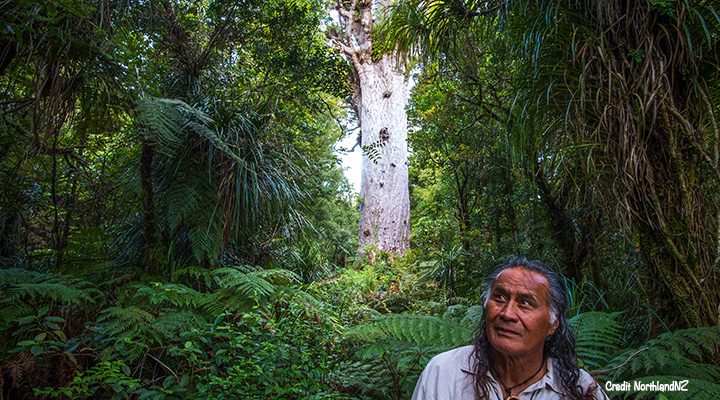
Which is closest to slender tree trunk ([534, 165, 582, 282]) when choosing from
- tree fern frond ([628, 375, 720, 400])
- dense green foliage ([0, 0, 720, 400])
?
dense green foliage ([0, 0, 720, 400])

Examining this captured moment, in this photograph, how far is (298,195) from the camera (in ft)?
15.2

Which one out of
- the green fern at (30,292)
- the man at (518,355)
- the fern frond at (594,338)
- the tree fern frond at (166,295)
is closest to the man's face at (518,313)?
the man at (518,355)

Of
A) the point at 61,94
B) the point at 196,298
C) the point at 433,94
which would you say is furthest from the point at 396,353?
the point at 433,94

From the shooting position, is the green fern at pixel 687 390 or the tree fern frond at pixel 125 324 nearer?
the green fern at pixel 687 390

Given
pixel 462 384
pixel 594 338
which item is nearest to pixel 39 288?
pixel 462 384

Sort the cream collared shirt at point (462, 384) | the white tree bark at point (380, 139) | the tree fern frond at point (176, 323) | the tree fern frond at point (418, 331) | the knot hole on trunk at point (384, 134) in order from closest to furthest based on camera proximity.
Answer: the cream collared shirt at point (462, 384) < the tree fern frond at point (418, 331) < the tree fern frond at point (176, 323) < the white tree bark at point (380, 139) < the knot hole on trunk at point (384, 134)

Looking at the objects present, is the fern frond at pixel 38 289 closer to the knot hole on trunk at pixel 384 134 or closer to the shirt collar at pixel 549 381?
the shirt collar at pixel 549 381

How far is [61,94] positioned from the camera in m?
2.76

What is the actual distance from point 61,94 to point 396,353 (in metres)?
2.56

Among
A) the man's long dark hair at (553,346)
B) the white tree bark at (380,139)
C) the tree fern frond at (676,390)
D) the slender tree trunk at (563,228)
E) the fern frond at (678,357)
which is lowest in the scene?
the tree fern frond at (676,390)

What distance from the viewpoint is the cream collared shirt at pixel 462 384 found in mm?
1392

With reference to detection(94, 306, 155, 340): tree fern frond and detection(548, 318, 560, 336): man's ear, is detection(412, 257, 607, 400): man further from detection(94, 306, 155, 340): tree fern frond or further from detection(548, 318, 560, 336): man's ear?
detection(94, 306, 155, 340): tree fern frond

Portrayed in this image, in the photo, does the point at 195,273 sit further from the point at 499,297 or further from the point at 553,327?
the point at 553,327

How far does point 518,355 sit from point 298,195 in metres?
3.44
